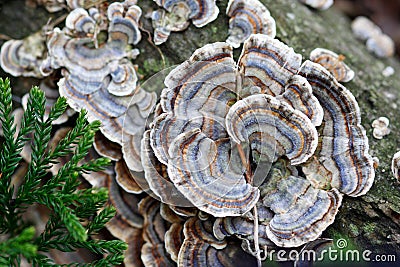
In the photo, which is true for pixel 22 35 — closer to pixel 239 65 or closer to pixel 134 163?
pixel 134 163

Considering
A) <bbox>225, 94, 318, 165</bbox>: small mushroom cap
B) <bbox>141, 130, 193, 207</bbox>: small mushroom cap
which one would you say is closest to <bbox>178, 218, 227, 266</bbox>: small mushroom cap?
<bbox>141, 130, 193, 207</bbox>: small mushroom cap

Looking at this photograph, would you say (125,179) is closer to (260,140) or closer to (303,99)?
(260,140)

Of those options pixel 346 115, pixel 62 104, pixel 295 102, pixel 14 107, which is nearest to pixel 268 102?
pixel 295 102

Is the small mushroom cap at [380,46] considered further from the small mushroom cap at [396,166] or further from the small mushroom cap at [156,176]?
the small mushroom cap at [156,176]

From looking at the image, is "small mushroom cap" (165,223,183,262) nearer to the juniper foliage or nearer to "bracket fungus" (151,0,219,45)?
the juniper foliage

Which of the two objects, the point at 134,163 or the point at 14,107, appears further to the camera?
the point at 14,107

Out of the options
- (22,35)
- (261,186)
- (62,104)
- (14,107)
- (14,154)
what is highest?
(261,186)

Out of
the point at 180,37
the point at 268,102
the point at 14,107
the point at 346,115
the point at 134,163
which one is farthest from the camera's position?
the point at 14,107
